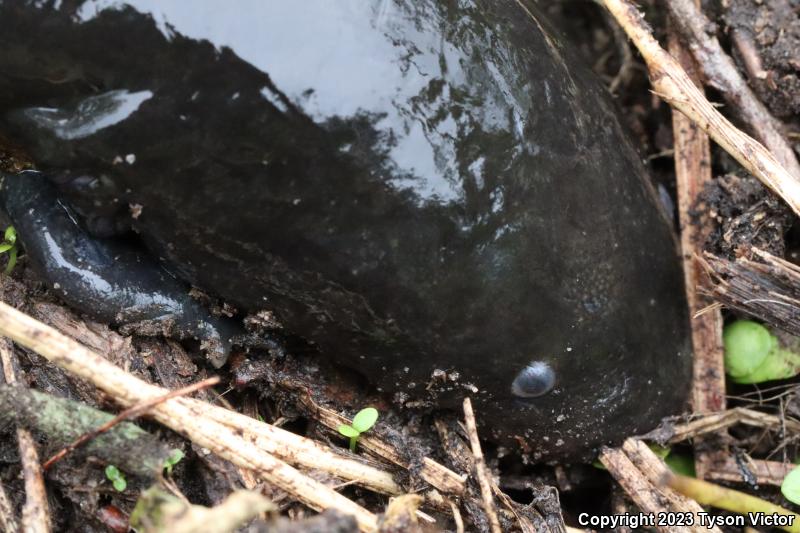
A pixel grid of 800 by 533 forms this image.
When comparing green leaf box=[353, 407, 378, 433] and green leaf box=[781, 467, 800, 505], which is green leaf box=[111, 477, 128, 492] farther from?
green leaf box=[781, 467, 800, 505]

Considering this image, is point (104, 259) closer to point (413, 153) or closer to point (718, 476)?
point (413, 153)

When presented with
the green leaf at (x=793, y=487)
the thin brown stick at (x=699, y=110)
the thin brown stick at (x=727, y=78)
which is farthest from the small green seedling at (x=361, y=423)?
the thin brown stick at (x=727, y=78)

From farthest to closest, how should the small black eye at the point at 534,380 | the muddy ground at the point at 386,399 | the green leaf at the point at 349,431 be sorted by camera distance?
the green leaf at the point at 349,431 < the small black eye at the point at 534,380 < the muddy ground at the point at 386,399

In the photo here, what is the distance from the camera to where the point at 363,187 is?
9.14 feet

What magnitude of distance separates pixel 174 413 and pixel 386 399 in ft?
3.44

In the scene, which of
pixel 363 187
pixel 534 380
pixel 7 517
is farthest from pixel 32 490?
pixel 534 380

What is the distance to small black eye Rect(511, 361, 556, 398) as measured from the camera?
3.20 meters

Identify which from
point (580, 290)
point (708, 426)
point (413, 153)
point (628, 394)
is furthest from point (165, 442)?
point (708, 426)

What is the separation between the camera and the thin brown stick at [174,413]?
2629mm

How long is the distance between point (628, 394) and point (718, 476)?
0.71m

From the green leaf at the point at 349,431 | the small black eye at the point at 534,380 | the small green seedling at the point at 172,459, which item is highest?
the small black eye at the point at 534,380

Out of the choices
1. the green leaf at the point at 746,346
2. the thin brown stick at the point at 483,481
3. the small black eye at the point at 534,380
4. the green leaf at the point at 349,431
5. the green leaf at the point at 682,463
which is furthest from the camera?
the green leaf at the point at 682,463

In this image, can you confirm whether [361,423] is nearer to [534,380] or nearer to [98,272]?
[534,380]

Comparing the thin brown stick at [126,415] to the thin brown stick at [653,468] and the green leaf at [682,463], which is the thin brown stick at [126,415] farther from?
the green leaf at [682,463]
